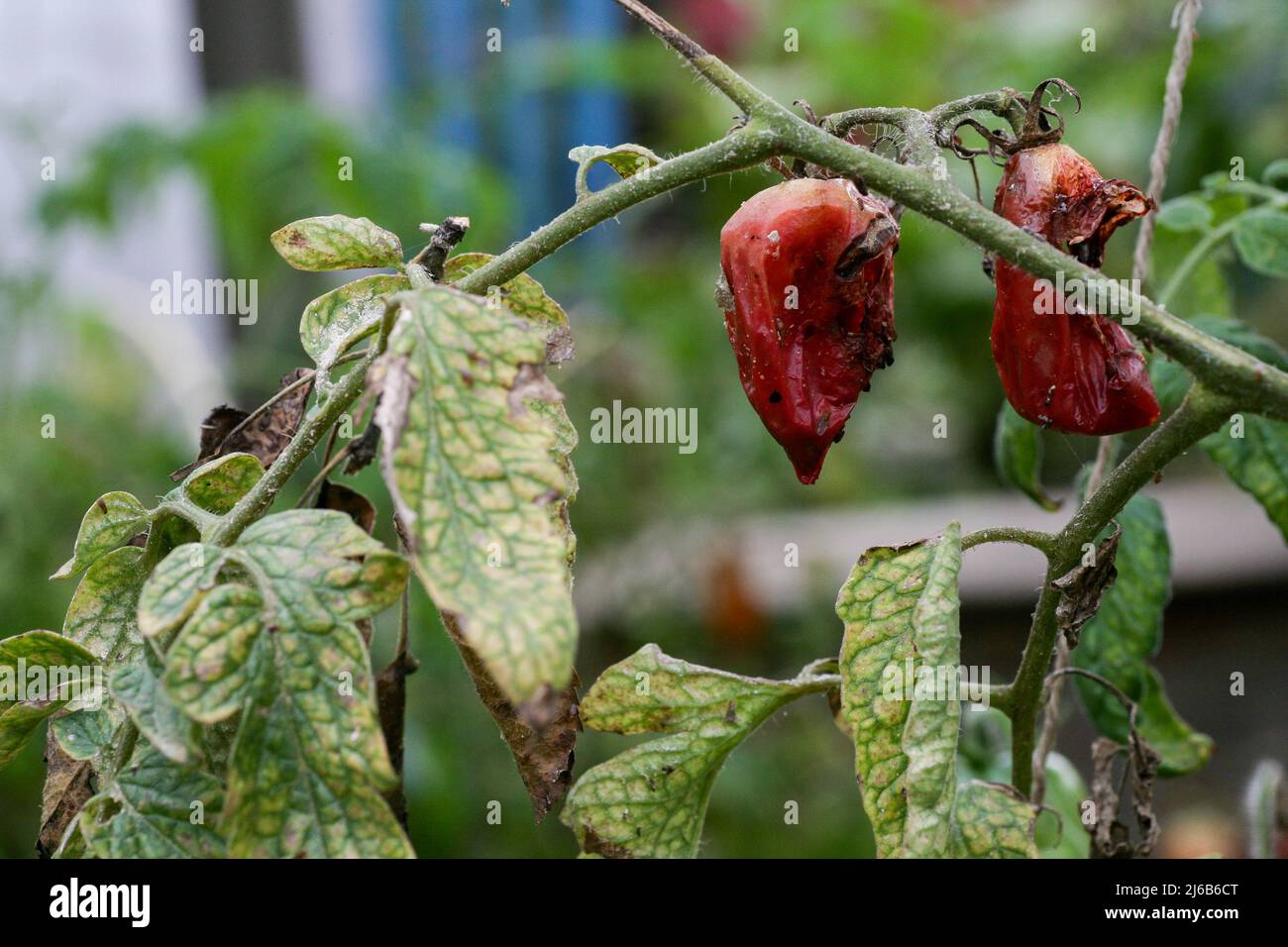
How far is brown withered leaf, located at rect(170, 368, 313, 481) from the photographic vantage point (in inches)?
23.6

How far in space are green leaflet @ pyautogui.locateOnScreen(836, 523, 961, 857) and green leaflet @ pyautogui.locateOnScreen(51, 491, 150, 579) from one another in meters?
0.30

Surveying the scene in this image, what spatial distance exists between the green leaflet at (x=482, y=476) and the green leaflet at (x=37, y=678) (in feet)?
0.63

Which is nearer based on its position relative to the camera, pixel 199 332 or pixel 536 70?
pixel 536 70

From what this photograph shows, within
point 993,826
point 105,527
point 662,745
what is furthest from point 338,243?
point 993,826

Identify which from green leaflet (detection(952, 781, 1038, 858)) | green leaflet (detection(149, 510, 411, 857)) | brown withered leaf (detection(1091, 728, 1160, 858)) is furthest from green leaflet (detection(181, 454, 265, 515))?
brown withered leaf (detection(1091, 728, 1160, 858))

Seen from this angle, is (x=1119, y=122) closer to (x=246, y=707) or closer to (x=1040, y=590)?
(x=1040, y=590)

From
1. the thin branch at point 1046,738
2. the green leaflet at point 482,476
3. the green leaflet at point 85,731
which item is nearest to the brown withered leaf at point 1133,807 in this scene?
the thin branch at point 1046,738

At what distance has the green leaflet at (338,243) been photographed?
54 centimetres

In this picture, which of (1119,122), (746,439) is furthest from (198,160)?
(1119,122)

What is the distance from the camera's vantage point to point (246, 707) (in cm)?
42

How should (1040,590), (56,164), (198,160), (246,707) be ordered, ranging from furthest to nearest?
1. (56,164)
2. (198,160)
3. (1040,590)
4. (246,707)

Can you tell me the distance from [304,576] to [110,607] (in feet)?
0.47
